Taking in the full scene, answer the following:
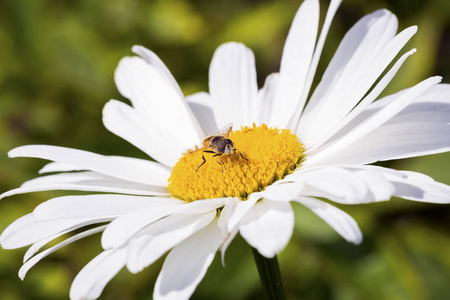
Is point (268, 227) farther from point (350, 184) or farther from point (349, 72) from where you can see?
point (349, 72)

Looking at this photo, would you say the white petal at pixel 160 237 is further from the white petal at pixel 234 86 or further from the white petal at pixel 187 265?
the white petal at pixel 234 86

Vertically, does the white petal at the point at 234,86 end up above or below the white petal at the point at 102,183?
above

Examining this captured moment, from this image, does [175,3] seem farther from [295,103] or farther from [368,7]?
[295,103]

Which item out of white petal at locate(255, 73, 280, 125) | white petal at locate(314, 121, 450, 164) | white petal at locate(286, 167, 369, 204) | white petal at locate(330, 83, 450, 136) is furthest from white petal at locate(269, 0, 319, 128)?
white petal at locate(286, 167, 369, 204)

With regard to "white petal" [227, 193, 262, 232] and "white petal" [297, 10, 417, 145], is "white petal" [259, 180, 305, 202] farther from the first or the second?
"white petal" [297, 10, 417, 145]

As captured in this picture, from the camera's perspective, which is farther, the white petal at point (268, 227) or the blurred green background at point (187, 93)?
the blurred green background at point (187, 93)

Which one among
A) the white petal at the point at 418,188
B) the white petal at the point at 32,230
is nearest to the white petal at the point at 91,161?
the white petal at the point at 32,230

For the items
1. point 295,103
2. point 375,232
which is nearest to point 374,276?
point 375,232

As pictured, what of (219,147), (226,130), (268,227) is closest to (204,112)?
(226,130)
